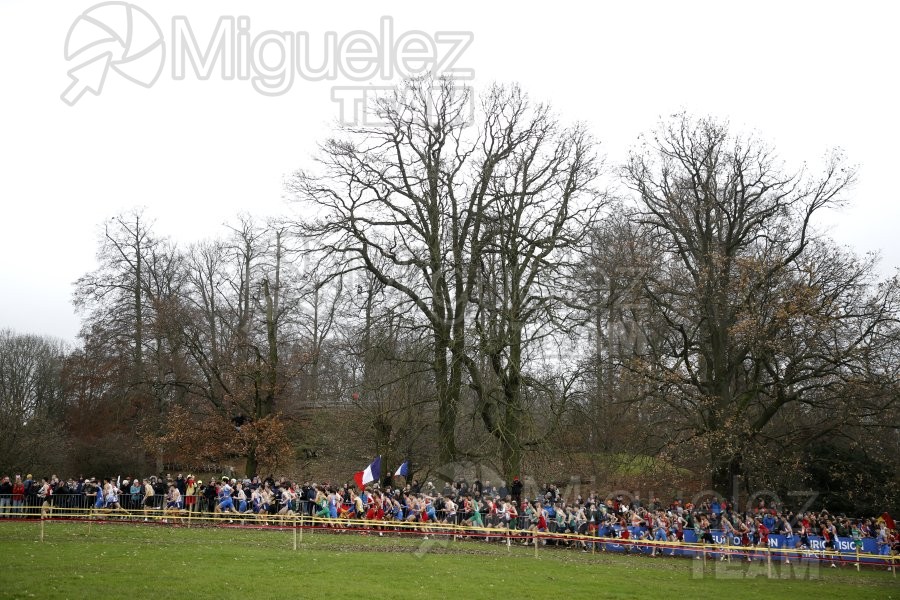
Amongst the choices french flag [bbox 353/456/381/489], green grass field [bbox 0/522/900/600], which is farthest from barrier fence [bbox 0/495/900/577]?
french flag [bbox 353/456/381/489]

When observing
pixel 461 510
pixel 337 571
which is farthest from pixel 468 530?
pixel 337 571

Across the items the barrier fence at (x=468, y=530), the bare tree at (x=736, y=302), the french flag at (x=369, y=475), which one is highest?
the bare tree at (x=736, y=302)

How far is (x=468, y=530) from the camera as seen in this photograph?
Result: 2620 cm

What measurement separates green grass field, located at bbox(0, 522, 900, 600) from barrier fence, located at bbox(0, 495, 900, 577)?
2.29ft

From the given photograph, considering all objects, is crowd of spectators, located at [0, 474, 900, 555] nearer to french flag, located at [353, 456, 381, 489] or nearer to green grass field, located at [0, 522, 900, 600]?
french flag, located at [353, 456, 381, 489]

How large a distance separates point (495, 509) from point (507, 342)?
238 inches

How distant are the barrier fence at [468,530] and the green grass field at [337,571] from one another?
2.29ft

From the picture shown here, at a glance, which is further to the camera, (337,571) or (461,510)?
(461,510)

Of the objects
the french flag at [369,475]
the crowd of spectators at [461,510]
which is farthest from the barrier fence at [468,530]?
the french flag at [369,475]

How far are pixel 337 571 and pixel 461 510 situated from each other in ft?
35.1

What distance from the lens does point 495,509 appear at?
27.4 m

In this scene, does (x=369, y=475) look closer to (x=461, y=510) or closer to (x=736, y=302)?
(x=461, y=510)

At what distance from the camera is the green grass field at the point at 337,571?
14984 mm

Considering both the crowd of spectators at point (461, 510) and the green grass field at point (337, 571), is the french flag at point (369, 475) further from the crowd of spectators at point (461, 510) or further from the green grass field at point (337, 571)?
the green grass field at point (337, 571)
